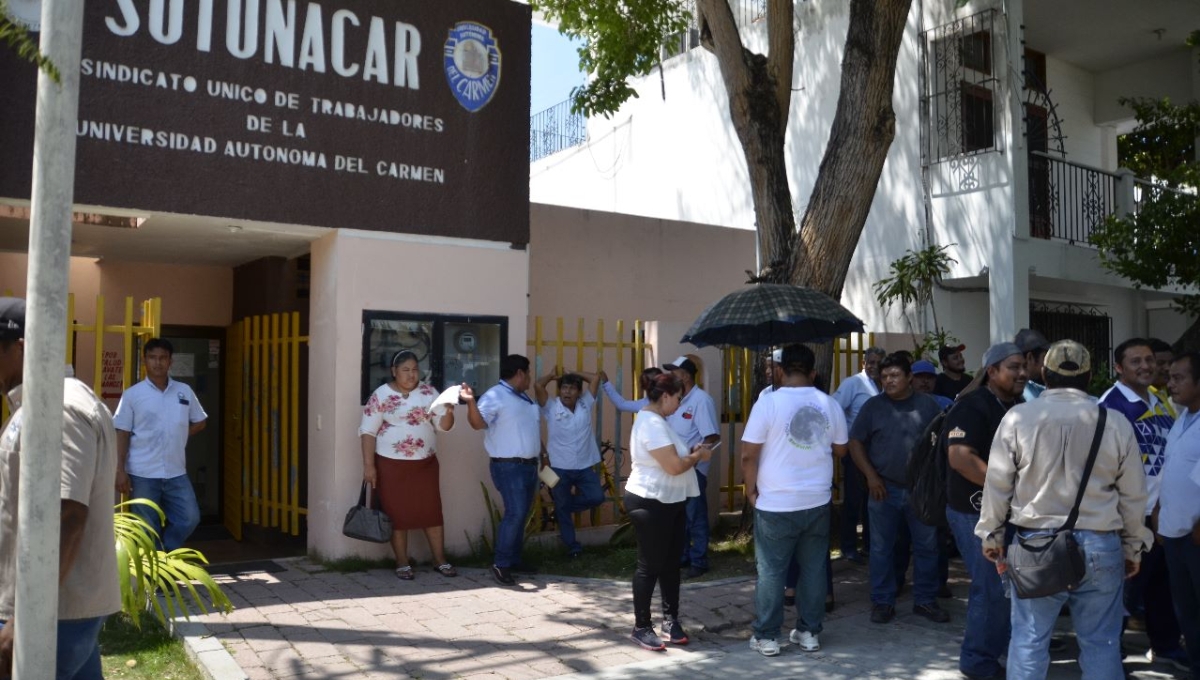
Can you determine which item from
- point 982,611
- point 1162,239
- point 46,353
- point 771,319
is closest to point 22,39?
point 46,353

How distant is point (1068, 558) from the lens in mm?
4375

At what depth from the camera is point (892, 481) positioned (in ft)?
21.8

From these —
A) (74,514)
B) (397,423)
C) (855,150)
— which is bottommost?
(74,514)

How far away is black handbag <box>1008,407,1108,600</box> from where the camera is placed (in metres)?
4.38

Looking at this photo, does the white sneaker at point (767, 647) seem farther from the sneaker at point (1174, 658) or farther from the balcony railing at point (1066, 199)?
the balcony railing at point (1066, 199)

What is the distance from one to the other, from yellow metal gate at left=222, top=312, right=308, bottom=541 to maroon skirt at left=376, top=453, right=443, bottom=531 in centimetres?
125

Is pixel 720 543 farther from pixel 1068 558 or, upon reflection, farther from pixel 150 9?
pixel 150 9

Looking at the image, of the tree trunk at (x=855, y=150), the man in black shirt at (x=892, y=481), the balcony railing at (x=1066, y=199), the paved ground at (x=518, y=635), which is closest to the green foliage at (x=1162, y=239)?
the balcony railing at (x=1066, y=199)

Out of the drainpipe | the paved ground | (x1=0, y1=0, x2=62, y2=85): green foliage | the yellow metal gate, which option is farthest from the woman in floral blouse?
(x1=0, y1=0, x2=62, y2=85): green foliage

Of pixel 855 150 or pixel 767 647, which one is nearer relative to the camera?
pixel 767 647

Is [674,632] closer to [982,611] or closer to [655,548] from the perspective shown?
[655,548]

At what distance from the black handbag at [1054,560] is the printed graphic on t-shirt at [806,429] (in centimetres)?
154

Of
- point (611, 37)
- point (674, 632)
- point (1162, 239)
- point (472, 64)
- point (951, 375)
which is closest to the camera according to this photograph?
point (674, 632)

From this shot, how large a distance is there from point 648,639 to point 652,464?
1059mm
